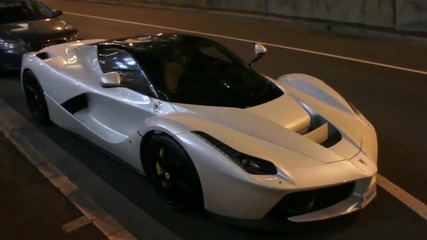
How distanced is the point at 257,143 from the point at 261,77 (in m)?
1.26

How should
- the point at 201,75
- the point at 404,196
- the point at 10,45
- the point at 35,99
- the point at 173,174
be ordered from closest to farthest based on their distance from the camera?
the point at 173,174 < the point at 404,196 < the point at 201,75 < the point at 35,99 < the point at 10,45

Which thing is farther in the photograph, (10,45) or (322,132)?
(10,45)

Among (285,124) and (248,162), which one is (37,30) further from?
(248,162)

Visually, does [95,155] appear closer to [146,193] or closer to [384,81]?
[146,193]

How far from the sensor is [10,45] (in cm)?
789

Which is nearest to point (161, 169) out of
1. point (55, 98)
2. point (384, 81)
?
point (55, 98)

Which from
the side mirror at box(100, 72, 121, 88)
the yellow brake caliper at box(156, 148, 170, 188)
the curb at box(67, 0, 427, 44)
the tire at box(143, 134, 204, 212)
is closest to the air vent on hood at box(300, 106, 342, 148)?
A: the tire at box(143, 134, 204, 212)

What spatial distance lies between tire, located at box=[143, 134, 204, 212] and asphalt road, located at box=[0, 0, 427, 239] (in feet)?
0.41

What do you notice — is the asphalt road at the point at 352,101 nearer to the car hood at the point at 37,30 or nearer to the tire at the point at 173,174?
the tire at the point at 173,174

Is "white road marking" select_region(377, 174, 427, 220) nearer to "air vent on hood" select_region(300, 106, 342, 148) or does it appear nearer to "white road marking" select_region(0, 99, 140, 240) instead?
"air vent on hood" select_region(300, 106, 342, 148)

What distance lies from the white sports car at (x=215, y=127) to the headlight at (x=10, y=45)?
2890 millimetres

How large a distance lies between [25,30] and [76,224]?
5337mm

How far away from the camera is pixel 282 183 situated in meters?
3.16

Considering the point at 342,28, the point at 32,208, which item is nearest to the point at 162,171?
the point at 32,208
